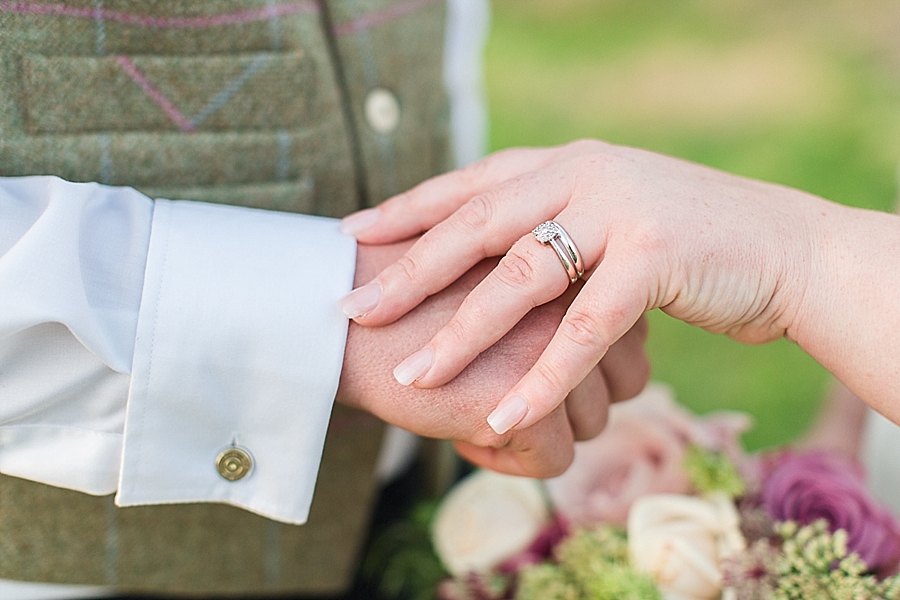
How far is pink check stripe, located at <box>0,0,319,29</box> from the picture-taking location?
2.69ft

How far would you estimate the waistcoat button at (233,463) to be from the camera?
81cm

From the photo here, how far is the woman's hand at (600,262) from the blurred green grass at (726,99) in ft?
4.31

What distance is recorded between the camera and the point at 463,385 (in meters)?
0.78

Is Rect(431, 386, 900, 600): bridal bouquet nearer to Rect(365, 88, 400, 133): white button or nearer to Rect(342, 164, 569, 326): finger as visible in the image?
Rect(342, 164, 569, 326): finger

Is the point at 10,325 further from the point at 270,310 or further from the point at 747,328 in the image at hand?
the point at 747,328

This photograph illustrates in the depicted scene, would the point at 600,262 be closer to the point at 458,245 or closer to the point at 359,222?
the point at 458,245

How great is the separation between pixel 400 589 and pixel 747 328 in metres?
0.73

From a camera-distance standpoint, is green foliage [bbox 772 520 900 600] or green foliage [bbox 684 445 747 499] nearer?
green foliage [bbox 772 520 900 600]

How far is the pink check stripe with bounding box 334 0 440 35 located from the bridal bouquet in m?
0.66

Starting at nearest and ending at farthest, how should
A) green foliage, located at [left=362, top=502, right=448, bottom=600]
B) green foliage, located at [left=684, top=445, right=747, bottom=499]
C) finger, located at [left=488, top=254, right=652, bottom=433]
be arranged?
finger, located at [left=488, top=254, right=652, bottom=433]
green foliage, located at [left=684, top=445, right=747, bottom=499]
green foliage, located at [left=362, top=502, right=448, bottom=600]

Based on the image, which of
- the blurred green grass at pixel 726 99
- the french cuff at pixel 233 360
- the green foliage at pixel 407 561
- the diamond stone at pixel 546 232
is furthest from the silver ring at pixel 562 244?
the blurred green grass at pixel 726 99

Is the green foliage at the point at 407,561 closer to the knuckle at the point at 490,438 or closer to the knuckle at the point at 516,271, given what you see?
the knuckle at the point at 490,438

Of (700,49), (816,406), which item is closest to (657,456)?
(816,406)

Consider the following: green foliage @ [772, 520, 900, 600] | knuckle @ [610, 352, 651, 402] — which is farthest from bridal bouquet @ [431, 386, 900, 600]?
knuckle @ [610, 352, 651, 402]
